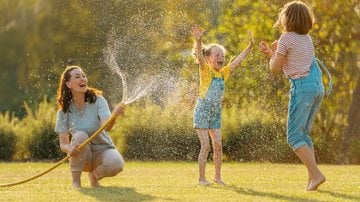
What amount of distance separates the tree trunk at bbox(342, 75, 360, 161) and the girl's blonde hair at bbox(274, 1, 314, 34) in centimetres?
815

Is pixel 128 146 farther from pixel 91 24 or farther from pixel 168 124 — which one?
pixel 91 24

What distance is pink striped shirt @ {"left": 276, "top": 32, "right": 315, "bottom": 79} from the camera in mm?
7902

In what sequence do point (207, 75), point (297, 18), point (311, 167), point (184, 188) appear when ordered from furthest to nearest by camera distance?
point (207, 75)
point (184, 188)
point (297, 18)
point (311, 167)

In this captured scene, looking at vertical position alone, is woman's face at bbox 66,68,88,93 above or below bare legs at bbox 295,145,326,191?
above

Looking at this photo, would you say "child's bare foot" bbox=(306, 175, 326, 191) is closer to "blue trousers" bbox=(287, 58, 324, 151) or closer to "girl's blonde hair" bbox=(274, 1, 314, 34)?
"blue trousers" bbox=(287, 58, 324, 151)

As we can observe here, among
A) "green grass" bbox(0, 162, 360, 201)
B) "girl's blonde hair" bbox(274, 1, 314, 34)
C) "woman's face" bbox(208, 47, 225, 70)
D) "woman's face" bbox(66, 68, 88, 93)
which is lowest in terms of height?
"green grass" bbox(0, 162, 360, 201)

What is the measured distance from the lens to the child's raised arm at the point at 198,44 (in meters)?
8.86

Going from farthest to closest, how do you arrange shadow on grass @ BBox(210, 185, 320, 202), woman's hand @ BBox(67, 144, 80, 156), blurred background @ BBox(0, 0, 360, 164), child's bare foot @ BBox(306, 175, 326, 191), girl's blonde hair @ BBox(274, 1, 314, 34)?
blurred background @ BBox(0, 0, 360, 164), woman's hand @ BBox(67, 144, 80, 156), girl's blonde hair @ BBox(274, 1, 314, 34), child's bare foot @ BBox(306, 175, 326, 191), shadow on grass @ BBox(210, 185, 320, 202)

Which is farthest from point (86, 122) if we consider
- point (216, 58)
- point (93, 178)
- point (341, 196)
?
point (341, 196)

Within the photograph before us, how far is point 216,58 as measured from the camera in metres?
9.31

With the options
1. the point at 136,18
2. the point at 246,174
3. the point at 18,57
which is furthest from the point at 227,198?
the point at 18,57

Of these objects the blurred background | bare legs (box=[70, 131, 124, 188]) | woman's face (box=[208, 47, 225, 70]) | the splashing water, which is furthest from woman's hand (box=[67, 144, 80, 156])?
the blurred background

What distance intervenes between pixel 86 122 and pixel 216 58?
1410 mm

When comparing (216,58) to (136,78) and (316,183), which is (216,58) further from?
(136,78)
